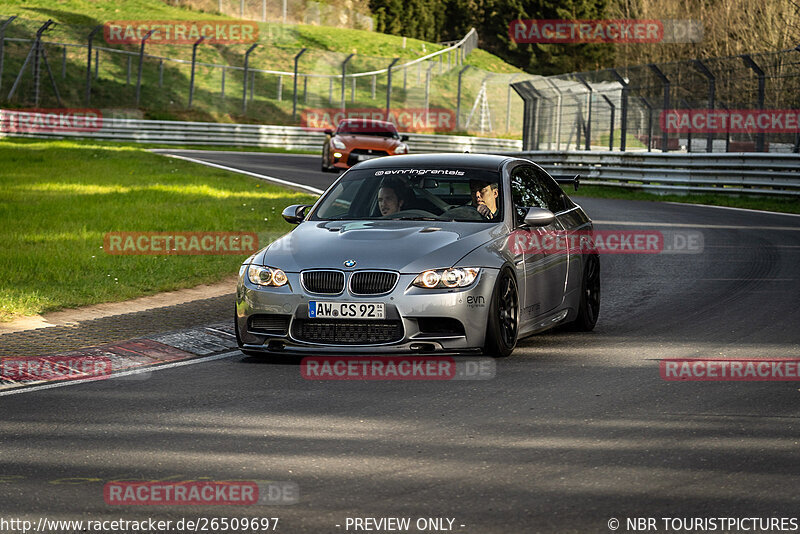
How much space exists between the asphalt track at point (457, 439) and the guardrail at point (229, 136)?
40225mm

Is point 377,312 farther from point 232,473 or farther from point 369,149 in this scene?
point 369,149

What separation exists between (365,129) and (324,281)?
2413cm

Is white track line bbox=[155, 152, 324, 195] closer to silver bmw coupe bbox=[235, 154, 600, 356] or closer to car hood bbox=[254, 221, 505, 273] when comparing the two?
silver bmw coupe bbox=[235, 154, 600, 356]

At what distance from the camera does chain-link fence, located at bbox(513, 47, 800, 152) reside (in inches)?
947

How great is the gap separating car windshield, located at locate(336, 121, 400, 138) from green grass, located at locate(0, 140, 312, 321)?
12.8 ft

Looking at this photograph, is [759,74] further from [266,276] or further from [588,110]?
[266,276]

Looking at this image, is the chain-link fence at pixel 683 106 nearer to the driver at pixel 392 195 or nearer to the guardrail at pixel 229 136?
the driver at pixel 392 195

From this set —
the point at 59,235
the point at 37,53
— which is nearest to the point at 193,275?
the point at 59,235

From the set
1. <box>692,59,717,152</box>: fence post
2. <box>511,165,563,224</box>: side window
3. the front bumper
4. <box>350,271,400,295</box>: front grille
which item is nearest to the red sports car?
<box>692,59,717,152</box>: fence post

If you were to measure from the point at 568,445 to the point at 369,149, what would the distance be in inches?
993

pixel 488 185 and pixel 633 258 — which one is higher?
pixel 488 185

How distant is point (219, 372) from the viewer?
27.1 ft

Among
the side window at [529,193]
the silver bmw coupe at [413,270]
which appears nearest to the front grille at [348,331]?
the silver bmw coupe at [413,270]

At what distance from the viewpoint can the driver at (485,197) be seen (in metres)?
9.23
